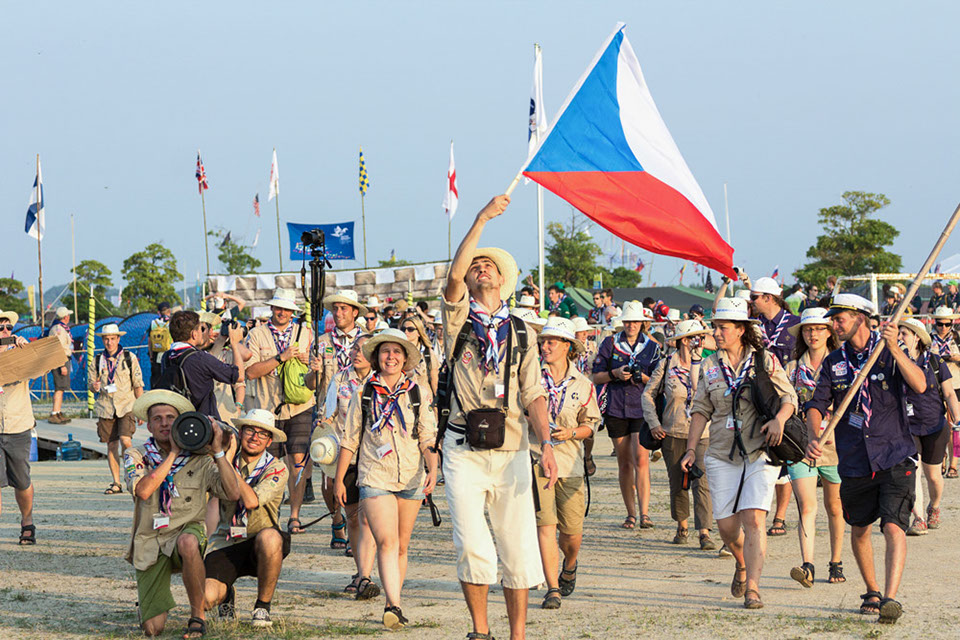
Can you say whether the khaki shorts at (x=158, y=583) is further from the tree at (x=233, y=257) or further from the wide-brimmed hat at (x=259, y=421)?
the tree at (x=233, y=257)

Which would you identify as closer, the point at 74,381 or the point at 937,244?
the point at 937,244

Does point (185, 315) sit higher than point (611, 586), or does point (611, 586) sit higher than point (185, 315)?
point (185, 315)

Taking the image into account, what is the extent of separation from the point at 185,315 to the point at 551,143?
3518 mm

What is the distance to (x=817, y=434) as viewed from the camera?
7.54 meters

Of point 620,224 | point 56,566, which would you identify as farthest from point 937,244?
point 56,566

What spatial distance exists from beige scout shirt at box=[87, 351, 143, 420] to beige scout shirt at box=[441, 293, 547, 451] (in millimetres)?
8932

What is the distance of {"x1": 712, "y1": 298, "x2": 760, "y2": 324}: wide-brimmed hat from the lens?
7.68m

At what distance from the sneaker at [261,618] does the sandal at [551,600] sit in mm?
1835

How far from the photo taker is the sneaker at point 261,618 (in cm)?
698

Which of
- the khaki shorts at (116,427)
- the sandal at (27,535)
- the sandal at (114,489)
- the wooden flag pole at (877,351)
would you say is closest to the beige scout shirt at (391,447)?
the wooden flag pole at (877,351)

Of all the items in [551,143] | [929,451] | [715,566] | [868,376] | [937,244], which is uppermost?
[551,143]

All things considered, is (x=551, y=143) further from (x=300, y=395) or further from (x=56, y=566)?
(x=56, y=566)

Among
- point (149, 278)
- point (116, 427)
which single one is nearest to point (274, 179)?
point (149, 278)

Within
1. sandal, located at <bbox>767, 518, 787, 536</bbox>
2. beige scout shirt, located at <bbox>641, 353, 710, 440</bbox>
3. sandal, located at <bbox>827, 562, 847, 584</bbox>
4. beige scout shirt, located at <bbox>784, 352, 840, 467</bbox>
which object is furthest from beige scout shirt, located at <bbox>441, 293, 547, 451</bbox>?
sandal, located at <bbox>767, 518, 787, 536</bbox>
